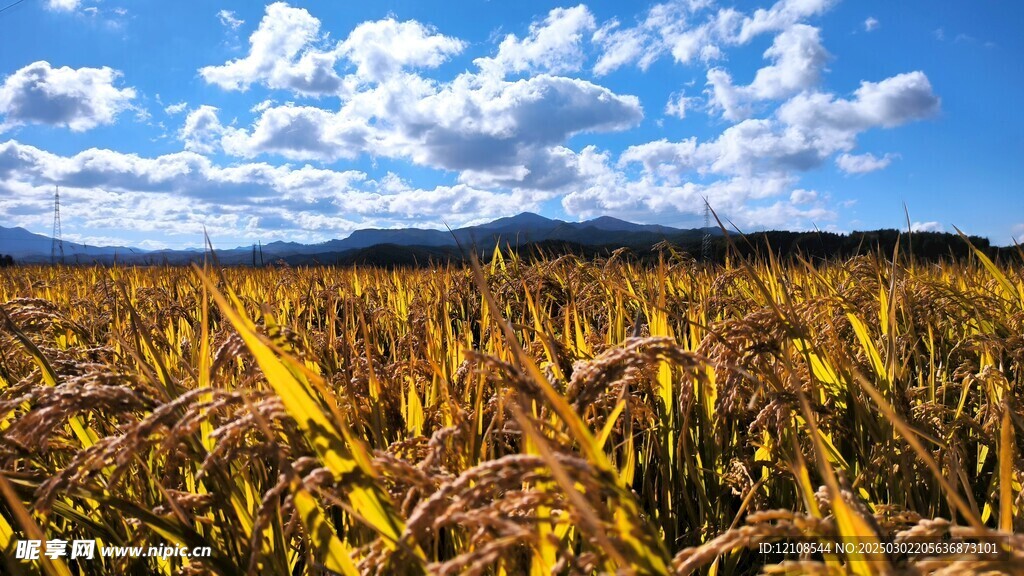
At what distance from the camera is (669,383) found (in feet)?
6.22

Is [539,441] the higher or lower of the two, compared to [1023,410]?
higher

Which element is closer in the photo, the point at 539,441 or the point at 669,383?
the point at 539,441

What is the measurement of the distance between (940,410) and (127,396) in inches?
79.0

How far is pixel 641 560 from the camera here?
0.74 m

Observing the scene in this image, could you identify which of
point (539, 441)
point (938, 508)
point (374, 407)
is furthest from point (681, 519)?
point (539, 441)

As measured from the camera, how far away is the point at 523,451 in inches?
48.1

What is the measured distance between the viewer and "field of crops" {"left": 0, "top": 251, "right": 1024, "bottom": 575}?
76 cm

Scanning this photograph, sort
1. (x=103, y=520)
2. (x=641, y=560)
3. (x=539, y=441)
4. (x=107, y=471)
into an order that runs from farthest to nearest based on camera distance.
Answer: (x=107, y=471), (x=103, y=520), (x=641, y=560), (x=539, y=441)

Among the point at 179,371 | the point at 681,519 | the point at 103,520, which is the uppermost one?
the point at 179,371

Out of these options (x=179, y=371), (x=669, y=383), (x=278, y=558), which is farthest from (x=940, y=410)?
(x=179, y=371)

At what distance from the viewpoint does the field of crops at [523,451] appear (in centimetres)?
76

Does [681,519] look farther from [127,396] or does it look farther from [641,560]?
[127,396]

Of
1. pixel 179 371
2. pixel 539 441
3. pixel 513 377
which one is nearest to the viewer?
pixel 539 441

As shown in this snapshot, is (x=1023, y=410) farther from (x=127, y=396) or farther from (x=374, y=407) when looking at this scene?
(x=127, y=396)
